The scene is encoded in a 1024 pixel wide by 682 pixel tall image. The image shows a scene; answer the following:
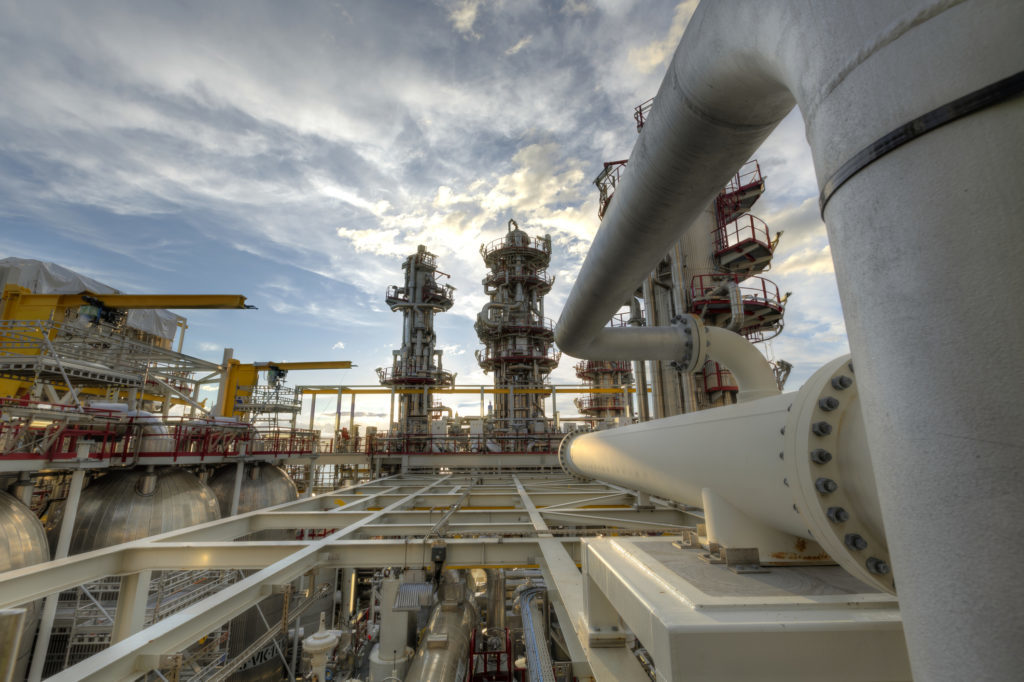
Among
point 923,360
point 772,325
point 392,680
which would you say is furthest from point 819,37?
point 772,325

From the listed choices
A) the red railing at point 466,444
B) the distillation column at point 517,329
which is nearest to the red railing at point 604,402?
the distillation column at point 517,329

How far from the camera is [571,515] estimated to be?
5.94 metres

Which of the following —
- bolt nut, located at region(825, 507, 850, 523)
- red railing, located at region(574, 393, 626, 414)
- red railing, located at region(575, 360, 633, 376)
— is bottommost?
bolt nut, located at region(825, 507, 850, 523)

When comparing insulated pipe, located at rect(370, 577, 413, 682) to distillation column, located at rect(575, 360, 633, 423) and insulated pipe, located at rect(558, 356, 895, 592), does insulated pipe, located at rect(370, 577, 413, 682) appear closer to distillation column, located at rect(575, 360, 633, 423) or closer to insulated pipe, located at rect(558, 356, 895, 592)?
insulated pipe, located at rect(558, 356, 895, 592)

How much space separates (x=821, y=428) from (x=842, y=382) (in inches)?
6.8

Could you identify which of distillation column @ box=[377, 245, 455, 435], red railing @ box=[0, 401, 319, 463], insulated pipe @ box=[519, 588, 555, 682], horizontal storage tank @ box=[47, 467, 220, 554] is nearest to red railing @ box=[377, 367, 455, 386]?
distillation column @ box=[377, 245, 455, 435]

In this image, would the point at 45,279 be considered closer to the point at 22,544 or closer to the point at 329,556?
the point at 22,544

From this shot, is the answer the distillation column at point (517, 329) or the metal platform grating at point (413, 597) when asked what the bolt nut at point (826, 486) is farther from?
the distillation column at point (517, 329)

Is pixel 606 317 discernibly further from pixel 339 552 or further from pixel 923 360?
pixel 339 552

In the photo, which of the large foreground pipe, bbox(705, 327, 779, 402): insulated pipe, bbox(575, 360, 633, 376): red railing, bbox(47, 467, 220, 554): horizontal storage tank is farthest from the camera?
bbox(575, 360, 633, 376): red railing

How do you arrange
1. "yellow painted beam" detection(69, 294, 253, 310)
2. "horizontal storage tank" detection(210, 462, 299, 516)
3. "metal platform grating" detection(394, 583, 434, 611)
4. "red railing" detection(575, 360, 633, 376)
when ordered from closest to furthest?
1. "metal platform grating" detection(394, 583, 434, 611)
2. "horizontal storage tank" detection(210, 462, 299, 516)
3. "yellow painted beam" detection(69, 294, 253, 310)
4. "red railing" detection(575, 360, 633, 376)

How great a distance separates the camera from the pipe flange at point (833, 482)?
1409 millimetres

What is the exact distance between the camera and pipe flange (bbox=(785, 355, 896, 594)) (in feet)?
4.62

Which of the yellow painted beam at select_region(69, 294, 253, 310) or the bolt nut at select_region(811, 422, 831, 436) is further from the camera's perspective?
the yellow painted beam at select_region(69, 294, 253, 310)
